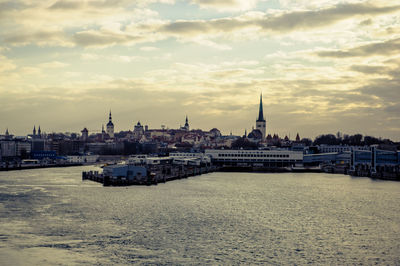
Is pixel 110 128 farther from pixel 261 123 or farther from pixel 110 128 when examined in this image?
pixel 261 123

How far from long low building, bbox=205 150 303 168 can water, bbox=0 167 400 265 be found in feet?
112

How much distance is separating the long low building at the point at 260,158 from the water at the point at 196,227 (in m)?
34.2

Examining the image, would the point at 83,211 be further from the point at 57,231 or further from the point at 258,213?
the point at 258,213

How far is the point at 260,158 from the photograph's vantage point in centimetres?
6975

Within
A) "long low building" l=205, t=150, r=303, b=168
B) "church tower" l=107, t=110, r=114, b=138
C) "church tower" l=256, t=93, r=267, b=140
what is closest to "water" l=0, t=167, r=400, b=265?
"long low building" l=205, t=150, r=303, b=168

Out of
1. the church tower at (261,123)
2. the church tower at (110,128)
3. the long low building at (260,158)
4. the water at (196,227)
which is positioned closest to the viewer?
the water at (196,227)

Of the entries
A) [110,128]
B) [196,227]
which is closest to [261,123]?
[110,128]

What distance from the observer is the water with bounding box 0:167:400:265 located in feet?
55.6

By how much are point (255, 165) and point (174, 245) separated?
2091 inches

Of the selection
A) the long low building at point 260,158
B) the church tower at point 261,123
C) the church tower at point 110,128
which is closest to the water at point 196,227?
the long low building at point 260,158

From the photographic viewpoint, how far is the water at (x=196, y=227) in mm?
16938

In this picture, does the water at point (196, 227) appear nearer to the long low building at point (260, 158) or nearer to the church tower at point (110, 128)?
the long low building at point (260, 158)

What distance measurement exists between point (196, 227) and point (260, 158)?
48882 millimetres

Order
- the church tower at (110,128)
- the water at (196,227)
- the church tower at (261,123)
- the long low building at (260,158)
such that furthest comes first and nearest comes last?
1. the church tower at (110,128)
2. the church tower at (261,123)
3. the long low building at (260,158)
4. the water at (196,227)
